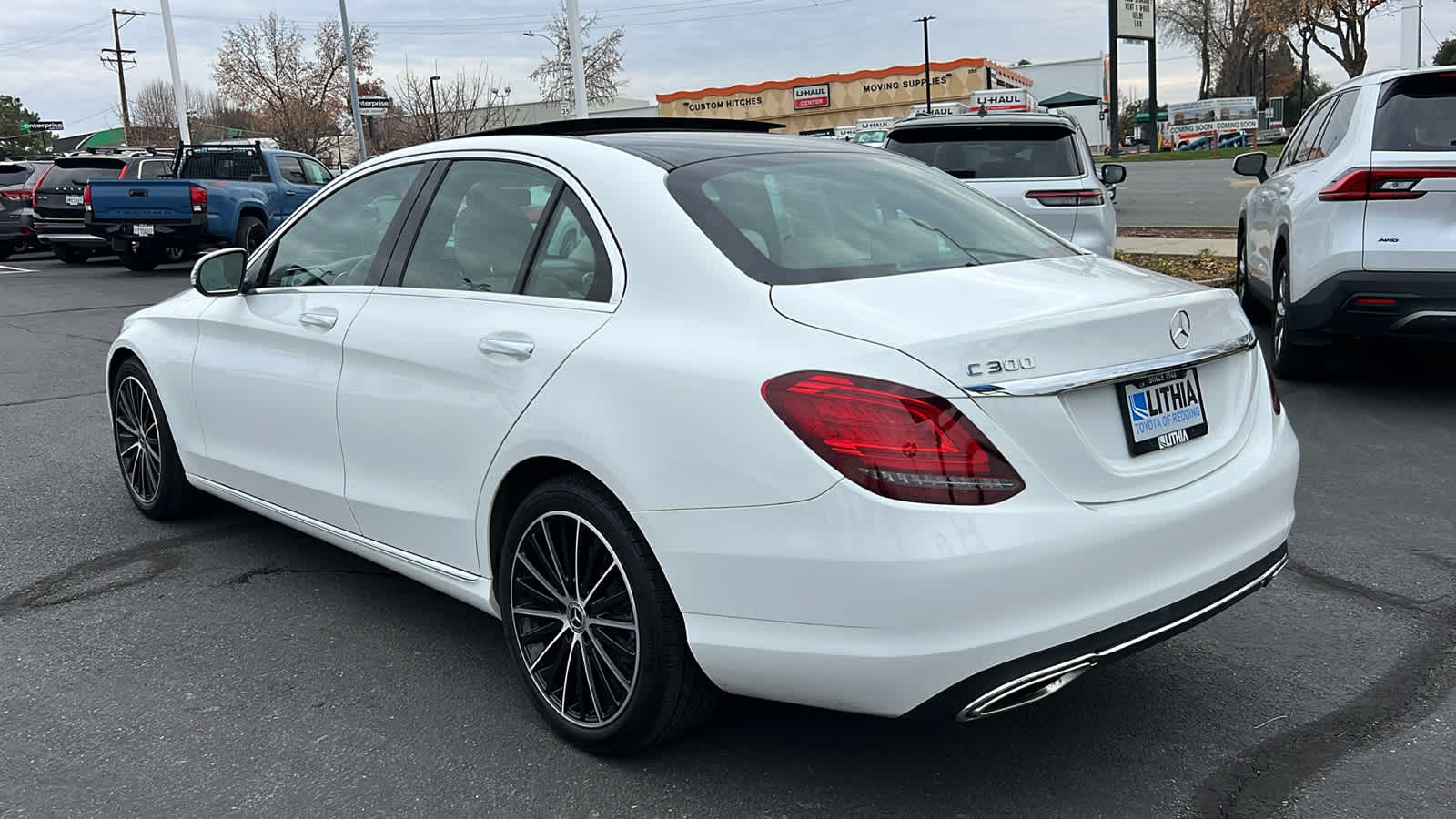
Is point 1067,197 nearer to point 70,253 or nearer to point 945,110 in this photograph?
point 70,253

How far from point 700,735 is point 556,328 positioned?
1.17 metres

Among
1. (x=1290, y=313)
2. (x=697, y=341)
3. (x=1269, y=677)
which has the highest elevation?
(x=697, y=341)

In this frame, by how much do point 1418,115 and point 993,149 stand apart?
10.3ft

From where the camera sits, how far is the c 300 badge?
259cm

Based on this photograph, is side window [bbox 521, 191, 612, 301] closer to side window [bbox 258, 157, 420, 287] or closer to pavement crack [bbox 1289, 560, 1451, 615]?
side window [bbox 258, 157, 420, 287]

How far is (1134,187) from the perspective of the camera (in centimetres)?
2742

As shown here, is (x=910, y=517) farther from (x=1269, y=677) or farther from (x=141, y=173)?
(x=141, y=173)

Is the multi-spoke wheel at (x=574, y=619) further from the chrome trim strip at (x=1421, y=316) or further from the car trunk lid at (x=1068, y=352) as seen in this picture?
the chrome trim strip at (x=1421, y=316)

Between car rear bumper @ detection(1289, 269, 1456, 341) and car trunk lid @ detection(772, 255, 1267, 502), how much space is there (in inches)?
150

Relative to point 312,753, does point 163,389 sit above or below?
above

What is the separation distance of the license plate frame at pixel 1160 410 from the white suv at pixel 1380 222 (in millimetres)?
4091

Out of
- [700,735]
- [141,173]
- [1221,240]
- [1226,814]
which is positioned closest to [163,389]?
[700,735]

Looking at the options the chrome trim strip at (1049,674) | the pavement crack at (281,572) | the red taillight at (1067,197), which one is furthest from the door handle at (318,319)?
the red taillight at (1067,197)

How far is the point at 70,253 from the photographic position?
23.2 metres
